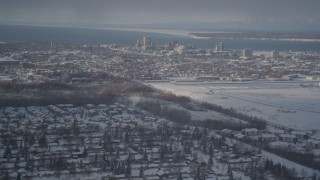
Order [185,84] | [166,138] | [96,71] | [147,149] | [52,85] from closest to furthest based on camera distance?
[147,149]
[166,138]
[52,85]
[185,84]
[96,71]

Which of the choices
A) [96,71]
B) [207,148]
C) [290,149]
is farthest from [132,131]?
[96,71]

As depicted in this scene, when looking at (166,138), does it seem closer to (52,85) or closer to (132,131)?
(132,131)

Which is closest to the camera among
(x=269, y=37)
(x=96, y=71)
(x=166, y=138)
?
(x=166, y=138)

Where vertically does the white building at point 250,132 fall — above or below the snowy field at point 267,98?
below

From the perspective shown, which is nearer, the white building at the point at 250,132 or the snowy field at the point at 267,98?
the white building at the point at 250,132

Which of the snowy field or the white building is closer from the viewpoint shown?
the white building

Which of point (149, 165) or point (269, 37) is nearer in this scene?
point (149, 165)

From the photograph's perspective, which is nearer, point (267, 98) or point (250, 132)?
point (250, 132)

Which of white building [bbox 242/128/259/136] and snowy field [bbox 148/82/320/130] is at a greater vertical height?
snowy field [bbox 148/82/320/130]
